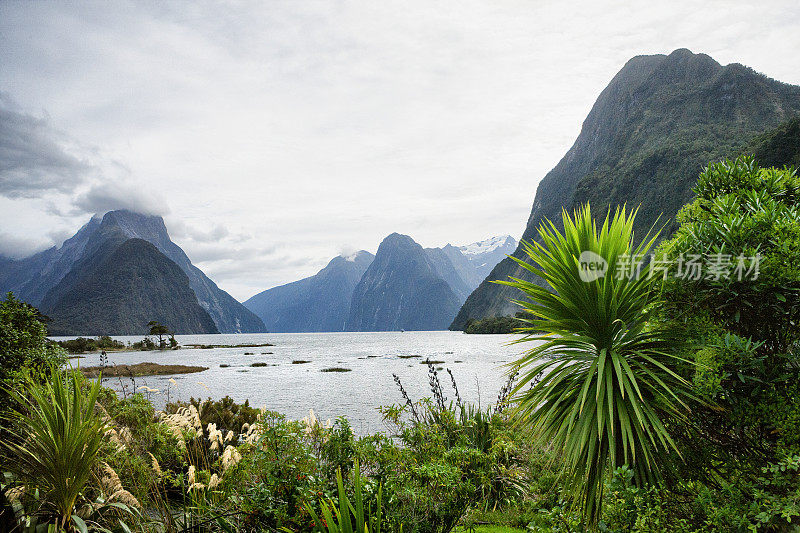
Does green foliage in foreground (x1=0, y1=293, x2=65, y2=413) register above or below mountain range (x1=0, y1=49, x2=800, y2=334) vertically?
below

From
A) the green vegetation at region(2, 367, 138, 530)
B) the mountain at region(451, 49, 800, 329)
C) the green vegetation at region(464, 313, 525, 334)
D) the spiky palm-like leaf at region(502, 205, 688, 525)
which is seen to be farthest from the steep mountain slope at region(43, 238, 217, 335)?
the spiky palm-like leaf at region(502, 205, 688, 525)

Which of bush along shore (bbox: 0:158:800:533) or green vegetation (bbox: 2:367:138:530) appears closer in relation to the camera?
bush along shore (bbox: 0:158:800:533)

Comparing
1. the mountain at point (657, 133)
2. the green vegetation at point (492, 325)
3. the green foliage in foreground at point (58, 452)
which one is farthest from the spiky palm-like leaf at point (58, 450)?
the green vegetation at point (492, 325)

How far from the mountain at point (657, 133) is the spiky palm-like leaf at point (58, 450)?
69.3 metres

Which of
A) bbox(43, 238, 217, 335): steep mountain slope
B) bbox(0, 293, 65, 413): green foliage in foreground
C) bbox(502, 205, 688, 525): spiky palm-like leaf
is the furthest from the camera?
bbox(43, 238, 217, 335): steep mountain slope

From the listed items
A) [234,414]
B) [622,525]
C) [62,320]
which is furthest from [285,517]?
[62,320]

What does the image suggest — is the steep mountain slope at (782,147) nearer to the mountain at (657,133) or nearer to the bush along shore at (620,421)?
the mountain at (657,133)

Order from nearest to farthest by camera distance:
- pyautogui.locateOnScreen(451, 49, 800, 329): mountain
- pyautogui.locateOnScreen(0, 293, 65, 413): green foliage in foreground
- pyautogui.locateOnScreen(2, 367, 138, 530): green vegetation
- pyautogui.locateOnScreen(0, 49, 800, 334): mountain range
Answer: pyautogui.locateOnScreen(2, 367, 138, 530): green vegetation
pyautogui.locateOnScreen(0, 293, 65, 413): green foliage in foreground
pyautogui.locateOnScreen(0, 49, 800, 334): mountain range
pyautogui.locateOnScreen(451, 49, 800, 329): mountain

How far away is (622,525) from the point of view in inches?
108

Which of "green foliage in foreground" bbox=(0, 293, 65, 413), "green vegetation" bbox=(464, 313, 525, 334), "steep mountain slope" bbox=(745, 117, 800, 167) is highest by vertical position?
"steep mountain slope" bbox=(745, 117, 800, 167)

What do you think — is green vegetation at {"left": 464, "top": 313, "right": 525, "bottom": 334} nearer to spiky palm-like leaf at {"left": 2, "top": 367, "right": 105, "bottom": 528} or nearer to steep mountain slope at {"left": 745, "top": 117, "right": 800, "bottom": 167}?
steep mountain slope at {"left": 745, "top": 117, "right": 800, "bottom": 167}

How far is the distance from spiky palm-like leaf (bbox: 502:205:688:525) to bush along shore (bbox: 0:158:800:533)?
2 centimetres

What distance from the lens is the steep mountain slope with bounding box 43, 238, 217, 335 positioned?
144m

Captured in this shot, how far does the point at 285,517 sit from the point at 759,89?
135 m
